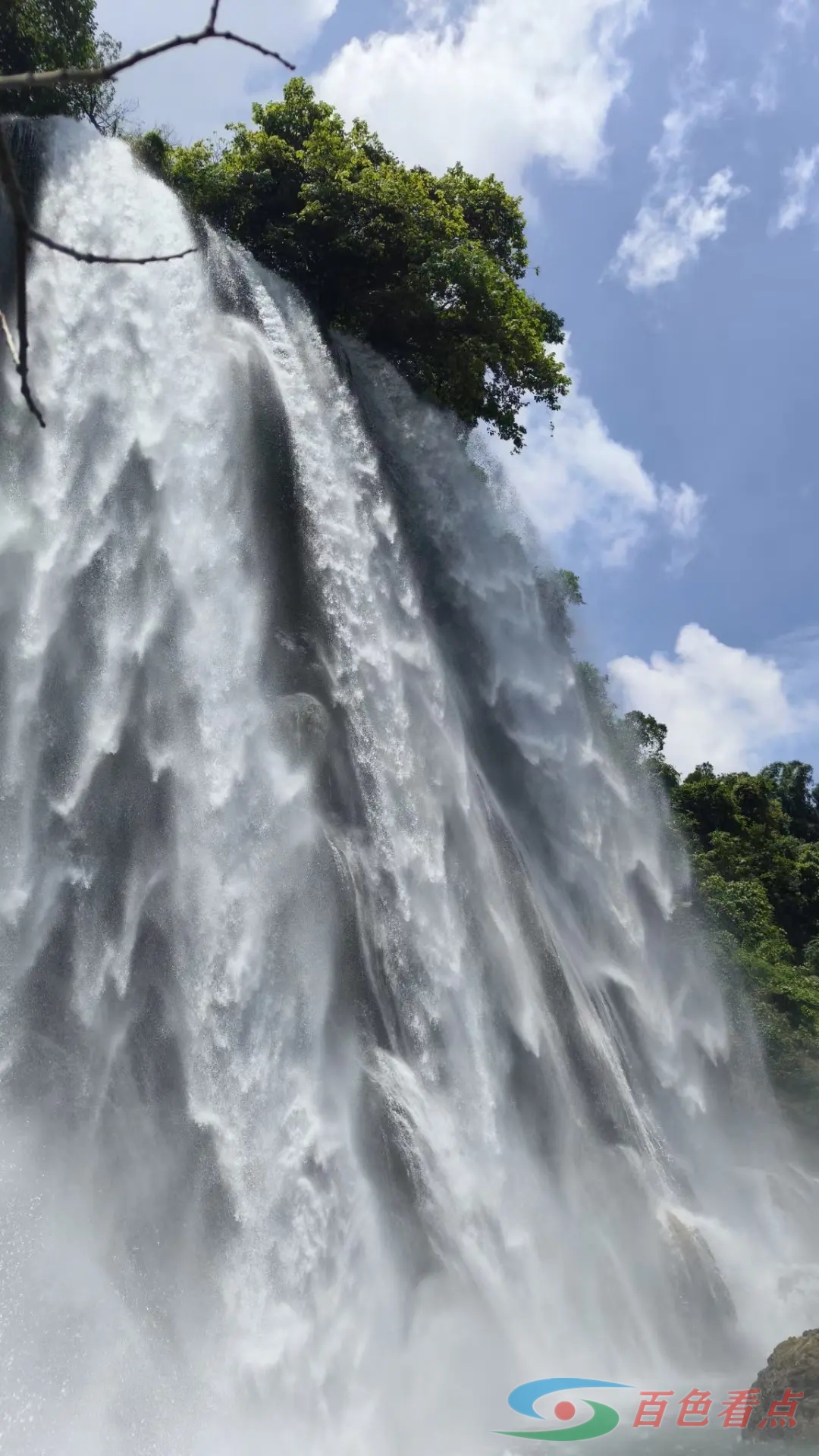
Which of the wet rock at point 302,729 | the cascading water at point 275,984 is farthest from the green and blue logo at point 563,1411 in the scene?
the wet rock at point 302,729

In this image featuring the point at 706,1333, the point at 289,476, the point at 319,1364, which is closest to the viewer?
the point at 319,1364

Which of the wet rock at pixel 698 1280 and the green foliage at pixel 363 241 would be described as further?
the green foliage at pixel 363 241

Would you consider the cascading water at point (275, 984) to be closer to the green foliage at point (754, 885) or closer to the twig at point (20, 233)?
the green foliage at point (754, 885)

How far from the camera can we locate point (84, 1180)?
1098cm

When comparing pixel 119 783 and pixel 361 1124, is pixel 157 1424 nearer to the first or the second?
pixel 361 1124

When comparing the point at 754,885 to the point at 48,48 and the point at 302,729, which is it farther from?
the point at 48,48

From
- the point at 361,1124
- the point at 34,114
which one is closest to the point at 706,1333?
the point at 361,1124

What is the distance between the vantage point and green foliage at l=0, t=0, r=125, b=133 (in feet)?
59.5

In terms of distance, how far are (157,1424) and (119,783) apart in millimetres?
6435

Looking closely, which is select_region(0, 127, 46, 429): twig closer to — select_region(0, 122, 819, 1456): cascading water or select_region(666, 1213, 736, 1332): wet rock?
select_region(0, 122, 819, 1456): cascading water

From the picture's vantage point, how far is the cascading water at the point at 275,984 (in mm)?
10547

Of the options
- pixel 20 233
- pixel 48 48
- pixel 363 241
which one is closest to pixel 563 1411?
pixel 20 233

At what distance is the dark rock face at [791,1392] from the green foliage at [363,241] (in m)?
16.7

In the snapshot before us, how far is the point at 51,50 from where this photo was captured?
1855 cm
